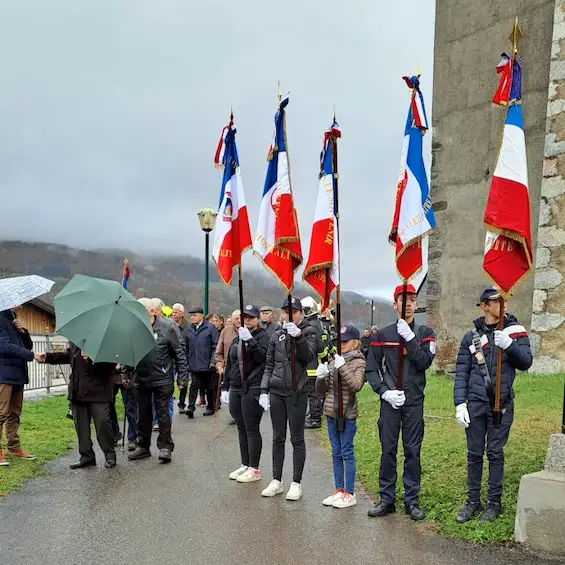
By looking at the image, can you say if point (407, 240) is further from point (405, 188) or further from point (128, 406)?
point (128, 406)

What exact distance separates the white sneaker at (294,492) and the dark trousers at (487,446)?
182cm

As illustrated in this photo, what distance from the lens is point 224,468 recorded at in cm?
821

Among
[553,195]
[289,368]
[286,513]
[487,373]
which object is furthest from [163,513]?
[553,195]

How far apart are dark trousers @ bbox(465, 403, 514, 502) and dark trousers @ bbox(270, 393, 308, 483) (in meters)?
1.79

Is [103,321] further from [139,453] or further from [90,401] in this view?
[139,453]

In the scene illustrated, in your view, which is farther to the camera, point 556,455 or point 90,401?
point 90,401

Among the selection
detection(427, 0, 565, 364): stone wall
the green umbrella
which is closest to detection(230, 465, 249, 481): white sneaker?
the green umbrella

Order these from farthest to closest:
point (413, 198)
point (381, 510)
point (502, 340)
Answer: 1. point (413, 198)
2. point (381, 510)
3. point (502, 340)

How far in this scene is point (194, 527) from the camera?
5.77m

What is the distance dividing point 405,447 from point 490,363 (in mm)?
1157

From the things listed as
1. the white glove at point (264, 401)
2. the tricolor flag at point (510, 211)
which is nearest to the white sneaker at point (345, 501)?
the white glove at point (264, 401)

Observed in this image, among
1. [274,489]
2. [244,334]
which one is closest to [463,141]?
[244,334]

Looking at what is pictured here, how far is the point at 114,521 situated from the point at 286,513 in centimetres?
165

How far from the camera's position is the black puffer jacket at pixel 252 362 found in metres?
7.41
